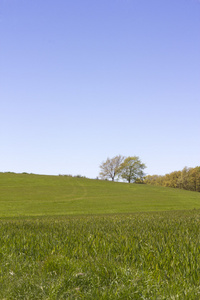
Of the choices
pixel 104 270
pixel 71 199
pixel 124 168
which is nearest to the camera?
pixel 104 270

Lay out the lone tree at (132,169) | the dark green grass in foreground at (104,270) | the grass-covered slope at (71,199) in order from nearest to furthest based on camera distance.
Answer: the dark green grass in foreground at (104,270)
the grass-covered slope at (71,199)
the lone tree at (132,169)

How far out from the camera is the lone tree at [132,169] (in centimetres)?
12069

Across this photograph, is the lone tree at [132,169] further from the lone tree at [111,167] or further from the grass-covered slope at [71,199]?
the grass-covered slope at [71,199]

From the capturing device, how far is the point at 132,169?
121188 mm

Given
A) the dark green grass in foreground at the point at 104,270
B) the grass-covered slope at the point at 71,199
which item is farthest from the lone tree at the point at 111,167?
the dark green grass in foreground at the point at 104,270

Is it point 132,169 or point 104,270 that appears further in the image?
point 132,169

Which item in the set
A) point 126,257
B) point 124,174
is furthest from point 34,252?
point 124,174

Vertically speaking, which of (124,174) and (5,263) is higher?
(124,174)

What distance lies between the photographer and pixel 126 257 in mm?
4816

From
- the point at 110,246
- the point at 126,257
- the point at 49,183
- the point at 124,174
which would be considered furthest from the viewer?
the point at 124,174

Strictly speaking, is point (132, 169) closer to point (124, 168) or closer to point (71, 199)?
point (124, 168)

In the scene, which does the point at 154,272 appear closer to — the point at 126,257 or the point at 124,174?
the point at 126,257

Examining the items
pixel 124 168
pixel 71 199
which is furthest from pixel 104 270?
pixel 124 168

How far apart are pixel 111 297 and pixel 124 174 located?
118447 mm
